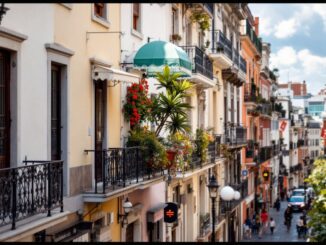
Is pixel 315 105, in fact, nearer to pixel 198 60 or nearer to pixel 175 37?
pixel 198 60

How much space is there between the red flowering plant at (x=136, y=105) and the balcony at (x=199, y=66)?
19.6 feet

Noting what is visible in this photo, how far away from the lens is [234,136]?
34312 mm

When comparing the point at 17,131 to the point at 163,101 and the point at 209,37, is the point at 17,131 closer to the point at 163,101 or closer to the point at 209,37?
the point at 163,101

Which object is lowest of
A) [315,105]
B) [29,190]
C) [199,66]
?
[29,190]

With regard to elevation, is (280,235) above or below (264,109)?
below

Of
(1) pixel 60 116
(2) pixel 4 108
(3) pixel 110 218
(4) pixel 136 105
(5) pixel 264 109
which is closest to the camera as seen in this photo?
(2) pixel 4 108

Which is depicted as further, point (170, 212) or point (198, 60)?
point (198, 60)

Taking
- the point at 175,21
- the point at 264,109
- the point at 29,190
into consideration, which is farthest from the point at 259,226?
the point at 29,190

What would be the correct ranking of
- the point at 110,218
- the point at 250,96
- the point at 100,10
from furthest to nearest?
1. the point at 250,96
2. the point at 110,218
3. the point at 100,10

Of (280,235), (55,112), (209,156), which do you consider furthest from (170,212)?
(280,235)

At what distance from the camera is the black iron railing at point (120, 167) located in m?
12.8

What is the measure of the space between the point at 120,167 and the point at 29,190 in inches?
178

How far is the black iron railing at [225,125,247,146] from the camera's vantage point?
32.6 meters

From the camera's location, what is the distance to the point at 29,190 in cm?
897
